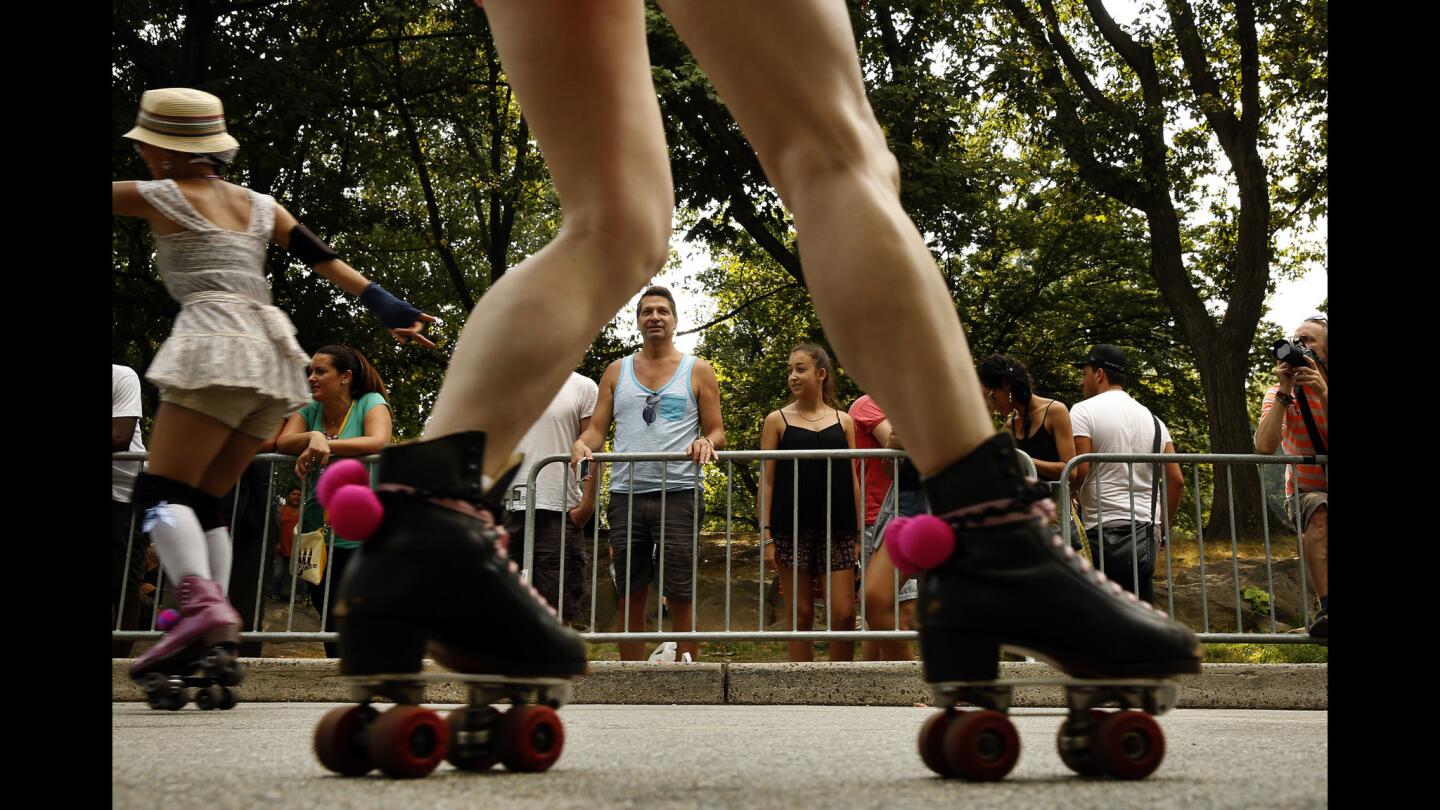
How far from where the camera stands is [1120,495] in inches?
308

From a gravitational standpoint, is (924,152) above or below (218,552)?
above

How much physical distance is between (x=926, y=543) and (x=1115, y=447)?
6.69 meters

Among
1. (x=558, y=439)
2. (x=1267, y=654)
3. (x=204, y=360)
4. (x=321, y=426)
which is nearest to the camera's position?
(x=204, y=360)

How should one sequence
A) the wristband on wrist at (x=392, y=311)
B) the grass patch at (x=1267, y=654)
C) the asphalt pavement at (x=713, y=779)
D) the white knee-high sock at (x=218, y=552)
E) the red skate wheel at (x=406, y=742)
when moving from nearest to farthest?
the asphalt pavement at (x=713, y=779) → the red skate wheel at (x=406, y=742) → the wristband on wrist at (x=392, y=311) → the white knee-high sock at (x=218, y=552) → the grass patch at (x=1267, y=654)

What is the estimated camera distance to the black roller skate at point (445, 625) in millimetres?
1801

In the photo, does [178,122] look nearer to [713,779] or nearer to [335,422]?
[335,422]

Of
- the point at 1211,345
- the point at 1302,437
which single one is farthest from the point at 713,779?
the point at 1211,345

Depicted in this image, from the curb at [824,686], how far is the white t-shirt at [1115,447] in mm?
1242

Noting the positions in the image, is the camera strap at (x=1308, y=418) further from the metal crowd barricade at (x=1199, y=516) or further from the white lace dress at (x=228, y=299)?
the white lace dress at (x=228, y=299)

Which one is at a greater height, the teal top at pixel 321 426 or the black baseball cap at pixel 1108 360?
the black baseball cap at pixel 1108 360

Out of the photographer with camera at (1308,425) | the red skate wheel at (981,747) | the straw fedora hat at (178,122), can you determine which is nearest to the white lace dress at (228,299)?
the straw fedora hat at (178,122)
